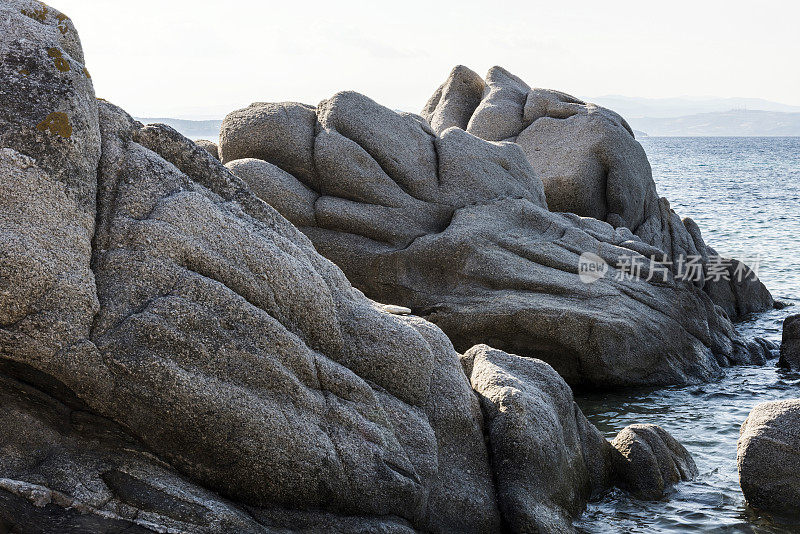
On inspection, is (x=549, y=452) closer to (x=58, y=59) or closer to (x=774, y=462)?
(x=774, y=462)

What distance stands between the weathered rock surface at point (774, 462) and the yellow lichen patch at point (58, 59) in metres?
11.2

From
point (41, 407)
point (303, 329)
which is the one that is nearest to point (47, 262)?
point (41, 407)

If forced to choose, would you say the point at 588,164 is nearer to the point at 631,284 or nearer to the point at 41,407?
the point at 631,284

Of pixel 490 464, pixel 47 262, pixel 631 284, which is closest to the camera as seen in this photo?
pixel 47 262

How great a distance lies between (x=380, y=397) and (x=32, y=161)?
4.80 m

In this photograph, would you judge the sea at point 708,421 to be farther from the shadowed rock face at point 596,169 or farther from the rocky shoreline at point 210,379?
the shadowed rock face at point 596,169

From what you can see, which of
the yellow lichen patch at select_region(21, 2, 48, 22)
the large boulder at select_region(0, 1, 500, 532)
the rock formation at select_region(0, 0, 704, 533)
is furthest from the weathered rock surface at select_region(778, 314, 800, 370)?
the yellow lichen patch at select_region(21, 2, 48, 22)

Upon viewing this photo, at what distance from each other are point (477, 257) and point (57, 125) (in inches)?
477

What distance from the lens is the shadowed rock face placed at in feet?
86.5

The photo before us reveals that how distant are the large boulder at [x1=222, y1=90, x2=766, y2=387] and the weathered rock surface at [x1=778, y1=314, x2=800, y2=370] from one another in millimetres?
976

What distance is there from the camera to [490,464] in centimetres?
1052

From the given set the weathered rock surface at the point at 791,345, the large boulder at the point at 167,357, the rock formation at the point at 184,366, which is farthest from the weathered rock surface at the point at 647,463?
the weathered rock surface at the point at 791,345

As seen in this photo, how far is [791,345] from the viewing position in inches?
779

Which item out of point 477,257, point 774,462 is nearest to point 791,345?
point 477,257
